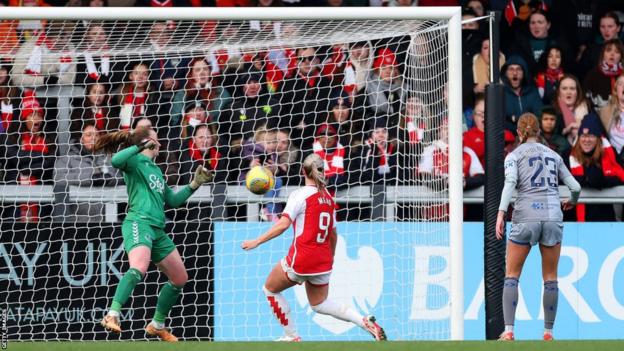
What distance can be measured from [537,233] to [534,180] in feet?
1.34

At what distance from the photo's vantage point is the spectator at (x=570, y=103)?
43.7ft

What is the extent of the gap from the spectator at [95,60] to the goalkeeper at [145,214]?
1.43 meters

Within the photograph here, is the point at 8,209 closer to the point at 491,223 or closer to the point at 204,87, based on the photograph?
the point at 204,87

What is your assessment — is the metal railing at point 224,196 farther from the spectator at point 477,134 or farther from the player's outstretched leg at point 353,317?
the player's outstretched leg at point 353,317

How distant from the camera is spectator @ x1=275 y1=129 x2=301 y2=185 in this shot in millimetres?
12312

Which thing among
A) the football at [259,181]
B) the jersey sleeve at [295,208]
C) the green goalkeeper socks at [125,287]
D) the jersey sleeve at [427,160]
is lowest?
the green goalkeeper socks at [125,287]

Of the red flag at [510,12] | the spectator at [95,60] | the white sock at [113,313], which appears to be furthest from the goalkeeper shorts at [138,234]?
the red flag at [510,12]

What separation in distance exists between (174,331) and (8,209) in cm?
185

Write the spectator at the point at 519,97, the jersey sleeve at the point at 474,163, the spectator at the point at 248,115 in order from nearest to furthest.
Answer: the spectator at the point at 248,115
the jersey sleeve at the point at 474,163
the spectator at the point at 519,97

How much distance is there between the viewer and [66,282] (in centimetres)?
1186

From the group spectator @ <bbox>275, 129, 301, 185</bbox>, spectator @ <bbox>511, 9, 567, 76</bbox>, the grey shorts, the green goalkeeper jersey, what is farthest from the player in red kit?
spectator @ <bbox>511, 9, 567, 76</bbox>

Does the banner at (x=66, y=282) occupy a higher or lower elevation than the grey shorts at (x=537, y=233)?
lower

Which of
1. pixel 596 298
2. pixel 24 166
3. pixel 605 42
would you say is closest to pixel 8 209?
pixel 24 166

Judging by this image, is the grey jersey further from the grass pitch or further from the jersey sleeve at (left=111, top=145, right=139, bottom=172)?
the jersey sleeve at (left=111, top=145, right=139, bottom=172)
